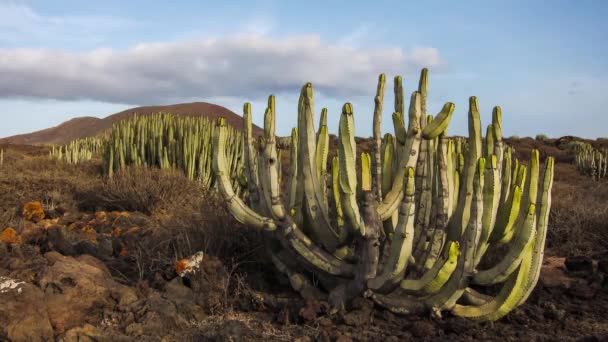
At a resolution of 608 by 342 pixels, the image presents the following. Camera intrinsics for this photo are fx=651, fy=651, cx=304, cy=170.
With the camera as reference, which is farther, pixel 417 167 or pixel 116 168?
pixel 116 168

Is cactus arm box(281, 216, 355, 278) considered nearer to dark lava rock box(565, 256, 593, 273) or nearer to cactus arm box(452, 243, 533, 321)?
cactus arm box(452, 243, 533, 321)

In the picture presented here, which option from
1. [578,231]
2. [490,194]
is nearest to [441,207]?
[490,194]

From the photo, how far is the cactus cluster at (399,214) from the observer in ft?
12.9

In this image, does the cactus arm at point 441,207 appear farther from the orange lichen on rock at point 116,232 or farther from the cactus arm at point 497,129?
the orange lichen on rock at point 116,232

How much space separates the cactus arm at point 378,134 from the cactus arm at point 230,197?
787mm

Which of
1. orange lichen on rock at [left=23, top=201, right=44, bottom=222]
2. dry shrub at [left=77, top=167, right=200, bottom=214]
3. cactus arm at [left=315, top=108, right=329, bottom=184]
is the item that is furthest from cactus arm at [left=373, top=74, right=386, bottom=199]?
orange lichen on rock at [left=23, top=201, right=44, bottom=222]

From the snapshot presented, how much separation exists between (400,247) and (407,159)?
564 mm

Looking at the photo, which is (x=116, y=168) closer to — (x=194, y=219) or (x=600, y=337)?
(x=194, y=219)

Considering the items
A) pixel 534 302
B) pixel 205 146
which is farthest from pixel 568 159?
pixel 534 302

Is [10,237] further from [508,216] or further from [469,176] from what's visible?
[508,216]

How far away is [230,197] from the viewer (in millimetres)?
4273

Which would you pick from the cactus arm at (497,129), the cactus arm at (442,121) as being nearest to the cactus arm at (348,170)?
the cactus arm at (442,121)

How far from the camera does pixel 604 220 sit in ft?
25.3

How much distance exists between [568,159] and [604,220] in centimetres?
1891
